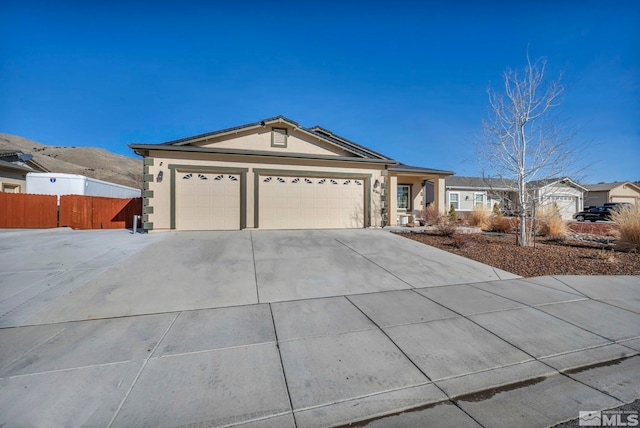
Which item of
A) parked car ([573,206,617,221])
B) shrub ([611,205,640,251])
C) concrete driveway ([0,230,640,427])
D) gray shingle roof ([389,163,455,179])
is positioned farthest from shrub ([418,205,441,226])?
parked car ([573,206,617,221])

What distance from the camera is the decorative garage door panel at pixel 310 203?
457 inches

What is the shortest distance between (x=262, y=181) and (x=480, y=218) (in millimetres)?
11254

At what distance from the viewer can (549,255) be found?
7816mm

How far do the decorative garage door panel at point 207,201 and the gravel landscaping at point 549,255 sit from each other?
7.52 m

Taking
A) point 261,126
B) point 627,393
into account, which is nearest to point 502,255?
point 627,393

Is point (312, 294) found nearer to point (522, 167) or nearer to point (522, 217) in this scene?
point (522, 217)

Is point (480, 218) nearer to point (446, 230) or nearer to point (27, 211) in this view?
point (446, 230)

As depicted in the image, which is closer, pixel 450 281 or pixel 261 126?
pixel 450 281

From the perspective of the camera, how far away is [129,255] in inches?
277

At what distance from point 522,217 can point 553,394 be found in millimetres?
8080

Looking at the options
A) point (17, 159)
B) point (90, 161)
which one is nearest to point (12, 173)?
point (17, 159)

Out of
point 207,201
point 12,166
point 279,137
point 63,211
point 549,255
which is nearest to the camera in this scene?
point 549,255
